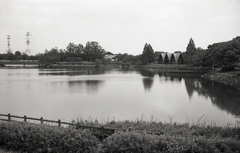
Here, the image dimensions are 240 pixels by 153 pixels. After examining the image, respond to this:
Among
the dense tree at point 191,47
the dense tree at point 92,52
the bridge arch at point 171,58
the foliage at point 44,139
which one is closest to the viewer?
the foliage at point 44,139

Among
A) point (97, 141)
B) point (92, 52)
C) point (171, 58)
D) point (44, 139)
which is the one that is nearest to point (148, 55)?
point (171, 58)

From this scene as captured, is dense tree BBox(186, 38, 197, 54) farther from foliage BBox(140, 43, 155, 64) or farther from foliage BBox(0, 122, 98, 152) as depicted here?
foliage BBox(0, 122, 98, 152)

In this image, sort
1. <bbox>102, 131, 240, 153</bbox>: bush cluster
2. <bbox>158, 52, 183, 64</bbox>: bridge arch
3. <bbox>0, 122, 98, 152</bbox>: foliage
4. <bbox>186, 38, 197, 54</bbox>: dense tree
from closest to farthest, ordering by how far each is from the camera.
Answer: <bbox>102, 131, 240, 153</bbox>: bush cluster, <bbox>0, 122, 98, 152</bbox>: foliage, <bbox>186, 38, 197, 54</bbox>: dense tree, <bbox>158, 52, 183, 64</bbox>: bridge arch

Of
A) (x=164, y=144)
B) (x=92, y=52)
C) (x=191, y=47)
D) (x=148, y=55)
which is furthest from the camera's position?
(x=92, y=52)

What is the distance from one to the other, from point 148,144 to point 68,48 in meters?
97.9

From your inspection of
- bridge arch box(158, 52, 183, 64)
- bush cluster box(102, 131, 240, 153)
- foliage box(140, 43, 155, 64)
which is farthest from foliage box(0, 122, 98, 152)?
foliage box(140, 43, 155, 64)

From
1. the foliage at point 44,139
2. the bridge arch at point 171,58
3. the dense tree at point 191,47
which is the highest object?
the dense tree at point 191,47

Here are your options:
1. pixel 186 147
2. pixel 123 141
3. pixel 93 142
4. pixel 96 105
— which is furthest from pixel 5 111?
pixel 186 147

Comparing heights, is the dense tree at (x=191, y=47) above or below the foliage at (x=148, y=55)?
above

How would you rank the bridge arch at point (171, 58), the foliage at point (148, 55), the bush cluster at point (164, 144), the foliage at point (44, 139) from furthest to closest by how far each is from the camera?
the foliage at point (148, 55)
the bridge arch at point (171, 58)
the foliage at point (44, 139)
the bush cluster at point (164, 144)

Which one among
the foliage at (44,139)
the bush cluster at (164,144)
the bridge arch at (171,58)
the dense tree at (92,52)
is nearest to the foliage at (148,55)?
the bridge arch at (171,58)

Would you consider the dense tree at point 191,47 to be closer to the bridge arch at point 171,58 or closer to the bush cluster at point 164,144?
the bridge arch at point 171,58

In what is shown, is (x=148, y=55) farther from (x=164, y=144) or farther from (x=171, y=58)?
(x=164, y=144)

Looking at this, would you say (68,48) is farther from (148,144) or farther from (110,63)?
(148,144)
